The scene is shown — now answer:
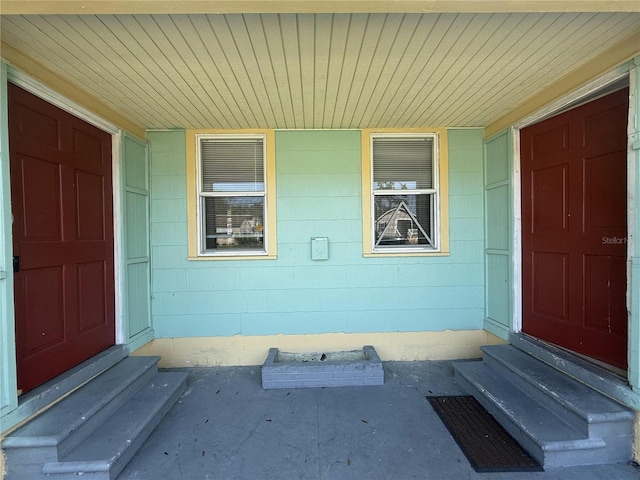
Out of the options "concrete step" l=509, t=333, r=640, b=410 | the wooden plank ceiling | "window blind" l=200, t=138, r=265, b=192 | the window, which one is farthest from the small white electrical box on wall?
"concrete step" l=509, t=333, r=640, b=410

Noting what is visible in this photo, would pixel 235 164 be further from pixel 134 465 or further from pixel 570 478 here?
pixel 570 478

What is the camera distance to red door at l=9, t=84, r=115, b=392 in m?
2.04

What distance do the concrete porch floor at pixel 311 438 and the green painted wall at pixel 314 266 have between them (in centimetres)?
69

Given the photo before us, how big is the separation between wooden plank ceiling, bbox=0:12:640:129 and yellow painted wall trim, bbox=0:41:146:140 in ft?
0.15

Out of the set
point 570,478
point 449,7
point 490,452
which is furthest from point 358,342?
point 449,7

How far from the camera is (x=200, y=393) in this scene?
2.87 meters

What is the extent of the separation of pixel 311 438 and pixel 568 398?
5.92ft

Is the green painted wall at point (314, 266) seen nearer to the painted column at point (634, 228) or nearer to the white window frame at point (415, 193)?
the white window frame at point (415, 193)

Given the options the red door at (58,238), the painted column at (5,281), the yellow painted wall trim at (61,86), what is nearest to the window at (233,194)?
the yellow painted wall trim at (61,86)

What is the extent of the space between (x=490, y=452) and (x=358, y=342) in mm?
1596

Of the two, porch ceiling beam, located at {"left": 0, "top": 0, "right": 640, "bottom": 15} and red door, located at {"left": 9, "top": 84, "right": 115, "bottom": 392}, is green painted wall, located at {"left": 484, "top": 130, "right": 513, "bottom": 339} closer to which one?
porch ceiling beam, located at {"left": 0, "top": 0, "right": 640, "bottom": 15}

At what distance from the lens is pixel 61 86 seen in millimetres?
2303

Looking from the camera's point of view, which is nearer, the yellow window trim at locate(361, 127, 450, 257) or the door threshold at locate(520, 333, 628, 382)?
the door threshold at locate(520, 333, 628, 382)

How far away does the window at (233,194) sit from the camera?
3412 millimetres
